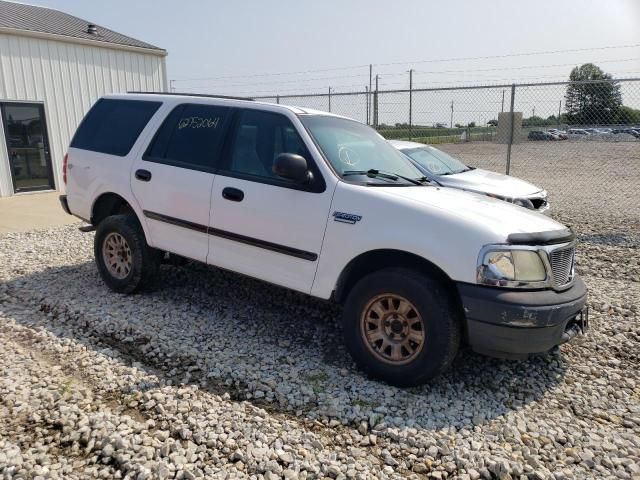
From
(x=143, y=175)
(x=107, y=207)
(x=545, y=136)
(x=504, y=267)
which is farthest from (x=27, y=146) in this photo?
(x=545, y=136)

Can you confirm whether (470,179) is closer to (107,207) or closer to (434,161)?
(434,161)

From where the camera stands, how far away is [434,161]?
875 centimetres

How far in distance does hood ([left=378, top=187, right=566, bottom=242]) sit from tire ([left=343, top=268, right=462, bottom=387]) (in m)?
0.50

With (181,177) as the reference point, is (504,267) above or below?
below

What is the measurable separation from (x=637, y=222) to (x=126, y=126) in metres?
9.02

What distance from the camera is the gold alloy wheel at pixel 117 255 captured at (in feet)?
17.3

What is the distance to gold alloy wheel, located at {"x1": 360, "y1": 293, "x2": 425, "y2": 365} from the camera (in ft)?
11.8

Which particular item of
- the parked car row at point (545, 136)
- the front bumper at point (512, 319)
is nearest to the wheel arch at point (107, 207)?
the front bumper at point (512, 319)

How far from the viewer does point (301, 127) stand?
425 cm

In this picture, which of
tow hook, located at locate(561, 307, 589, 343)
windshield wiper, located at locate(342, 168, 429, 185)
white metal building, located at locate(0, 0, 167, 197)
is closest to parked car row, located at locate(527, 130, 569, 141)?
white metal building, located at locate(0, 0, 167, 197)

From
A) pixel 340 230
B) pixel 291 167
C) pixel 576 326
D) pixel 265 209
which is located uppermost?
pixel 291 167

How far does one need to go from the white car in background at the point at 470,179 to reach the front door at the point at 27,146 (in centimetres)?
842

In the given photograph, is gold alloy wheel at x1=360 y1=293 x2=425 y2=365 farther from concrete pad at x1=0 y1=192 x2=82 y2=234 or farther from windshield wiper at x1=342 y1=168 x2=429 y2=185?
concrete pad at x1=0 y1=192 x2=82 y2=234

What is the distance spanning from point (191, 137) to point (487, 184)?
499 cm
